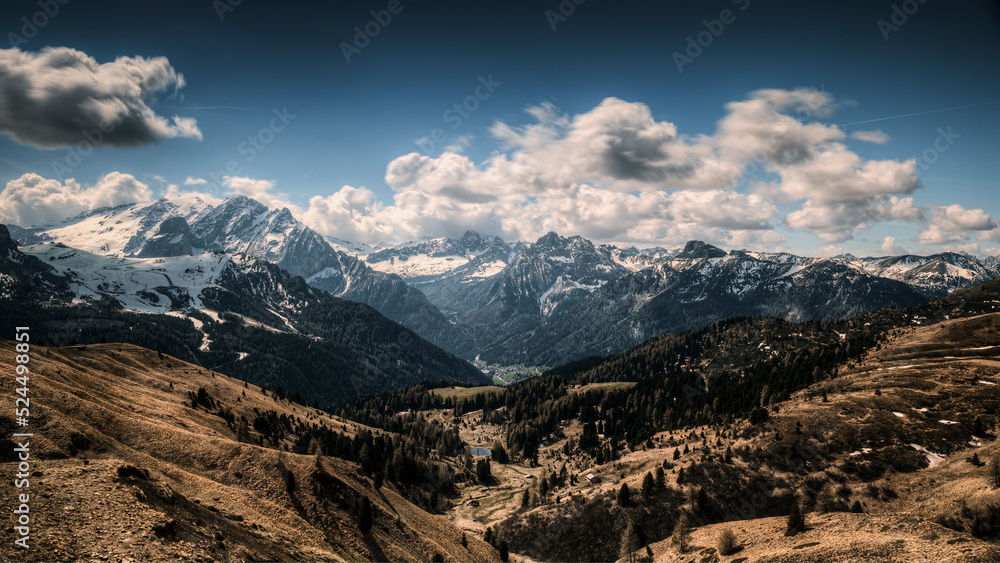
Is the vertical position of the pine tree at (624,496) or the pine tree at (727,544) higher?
the pine tree at (727,544)

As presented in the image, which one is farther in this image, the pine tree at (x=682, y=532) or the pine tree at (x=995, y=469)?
the pine tree at (x=682, y=532)

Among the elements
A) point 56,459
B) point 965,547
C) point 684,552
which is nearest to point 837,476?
point 684,552

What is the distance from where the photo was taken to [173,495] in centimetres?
3956

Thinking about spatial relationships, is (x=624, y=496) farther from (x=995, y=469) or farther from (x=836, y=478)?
(x=995, y=469)

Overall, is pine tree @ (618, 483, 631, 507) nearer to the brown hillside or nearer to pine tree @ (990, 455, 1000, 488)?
the brown hillside

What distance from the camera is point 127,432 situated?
179 feet

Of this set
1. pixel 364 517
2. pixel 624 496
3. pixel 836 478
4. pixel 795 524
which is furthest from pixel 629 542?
pixel 364 517

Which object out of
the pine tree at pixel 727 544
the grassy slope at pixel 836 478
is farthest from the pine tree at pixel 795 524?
the pine tree at pixel 727 544

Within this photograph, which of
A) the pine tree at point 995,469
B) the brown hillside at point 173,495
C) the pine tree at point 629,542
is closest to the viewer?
the brown hillside at point 173,495

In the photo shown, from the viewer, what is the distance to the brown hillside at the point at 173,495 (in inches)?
1224

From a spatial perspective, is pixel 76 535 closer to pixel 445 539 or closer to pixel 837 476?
pixel 445 539

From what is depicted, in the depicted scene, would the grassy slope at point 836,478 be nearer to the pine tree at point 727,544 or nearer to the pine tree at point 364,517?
the pine tree at point 727,544

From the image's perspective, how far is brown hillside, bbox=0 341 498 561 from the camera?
3108 centimetres

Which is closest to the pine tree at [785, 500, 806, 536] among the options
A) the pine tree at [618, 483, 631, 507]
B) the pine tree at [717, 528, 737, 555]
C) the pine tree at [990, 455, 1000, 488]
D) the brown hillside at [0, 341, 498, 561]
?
the pine tree at [717, 528, 737, 555]
